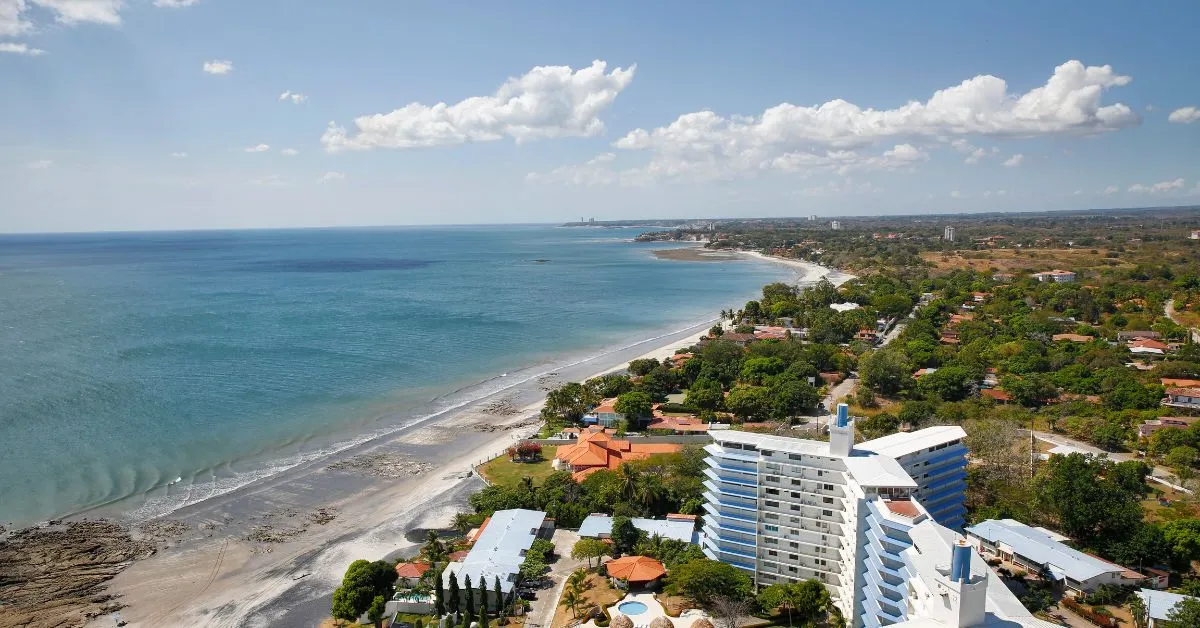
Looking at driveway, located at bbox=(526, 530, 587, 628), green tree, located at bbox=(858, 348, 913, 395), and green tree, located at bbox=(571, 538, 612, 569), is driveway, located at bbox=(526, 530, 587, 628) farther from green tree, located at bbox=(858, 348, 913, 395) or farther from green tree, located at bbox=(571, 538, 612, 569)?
green tree, located at bbox=(858, 348, 913, 395)

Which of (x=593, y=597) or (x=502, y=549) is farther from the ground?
(x=502, y=549)

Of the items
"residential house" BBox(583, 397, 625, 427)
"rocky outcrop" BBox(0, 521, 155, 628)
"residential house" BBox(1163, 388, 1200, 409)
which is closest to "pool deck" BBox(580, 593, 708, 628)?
"rocky outcrop" BBox(0, 521, 155, 628)

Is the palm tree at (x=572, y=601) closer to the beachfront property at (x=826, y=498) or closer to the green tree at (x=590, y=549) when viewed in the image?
the green tree at (x=590, y=549)

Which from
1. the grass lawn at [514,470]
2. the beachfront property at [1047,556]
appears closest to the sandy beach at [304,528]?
the grass lawn at [514,470]

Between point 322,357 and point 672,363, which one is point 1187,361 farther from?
point 322,357

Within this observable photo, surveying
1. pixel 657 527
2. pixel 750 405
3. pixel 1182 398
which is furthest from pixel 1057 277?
pixel 657 527

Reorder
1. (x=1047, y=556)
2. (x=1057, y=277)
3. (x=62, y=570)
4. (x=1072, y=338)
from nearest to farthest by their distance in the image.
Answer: (x=1047, y=556), (x=62, y=570), (x=1072, y=338), (x=1057, y=277)

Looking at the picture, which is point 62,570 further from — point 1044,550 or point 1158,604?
point 1158,604
